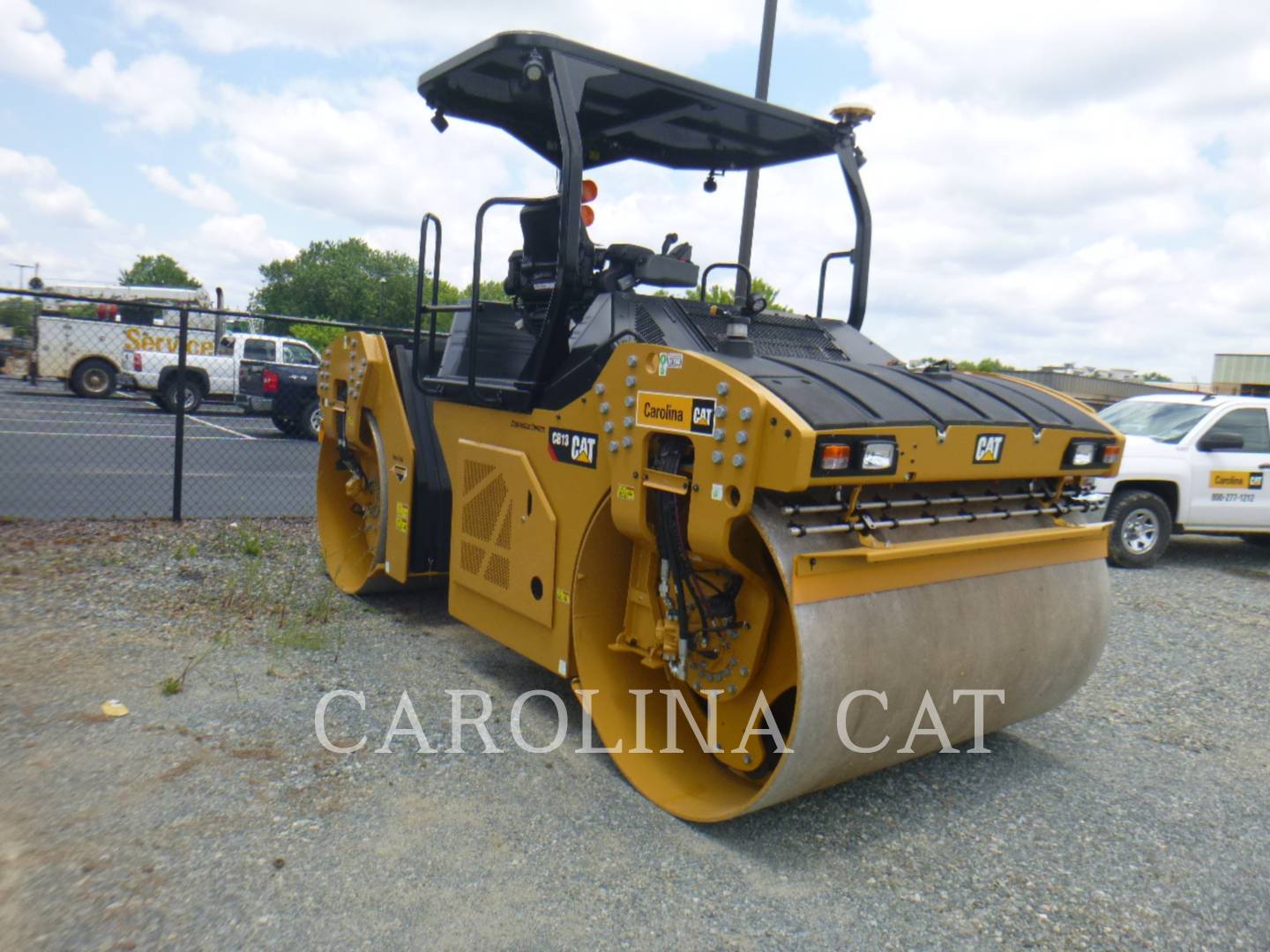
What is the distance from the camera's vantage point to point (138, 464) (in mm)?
11789

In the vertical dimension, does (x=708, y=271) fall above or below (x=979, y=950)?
above

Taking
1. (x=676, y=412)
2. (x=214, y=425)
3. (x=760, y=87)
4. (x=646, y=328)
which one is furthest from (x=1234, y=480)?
(x=214, y=425)

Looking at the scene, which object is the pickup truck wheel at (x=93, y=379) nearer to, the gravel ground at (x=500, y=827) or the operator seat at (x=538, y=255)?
the gravel ground at (x=500, y=827)

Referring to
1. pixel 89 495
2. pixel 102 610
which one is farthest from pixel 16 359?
pixel 102 610

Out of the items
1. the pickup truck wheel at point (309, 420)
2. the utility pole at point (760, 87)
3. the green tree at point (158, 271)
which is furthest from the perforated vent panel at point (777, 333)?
the green tree at point (158, 271)

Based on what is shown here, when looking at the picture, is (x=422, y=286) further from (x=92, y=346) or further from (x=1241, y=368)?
(x=1241, y=368)

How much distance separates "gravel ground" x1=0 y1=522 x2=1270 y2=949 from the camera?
2.69 meters

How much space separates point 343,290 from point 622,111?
64090 mm

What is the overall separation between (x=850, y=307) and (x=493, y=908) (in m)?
3.50

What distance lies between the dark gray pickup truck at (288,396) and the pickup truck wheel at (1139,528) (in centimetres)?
1066

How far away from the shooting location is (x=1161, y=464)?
8.70m

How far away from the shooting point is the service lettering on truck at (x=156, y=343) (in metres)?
20.5

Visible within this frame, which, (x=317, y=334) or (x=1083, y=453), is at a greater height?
(x=317, y=334)

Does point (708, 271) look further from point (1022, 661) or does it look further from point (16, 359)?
point (16, 359)
